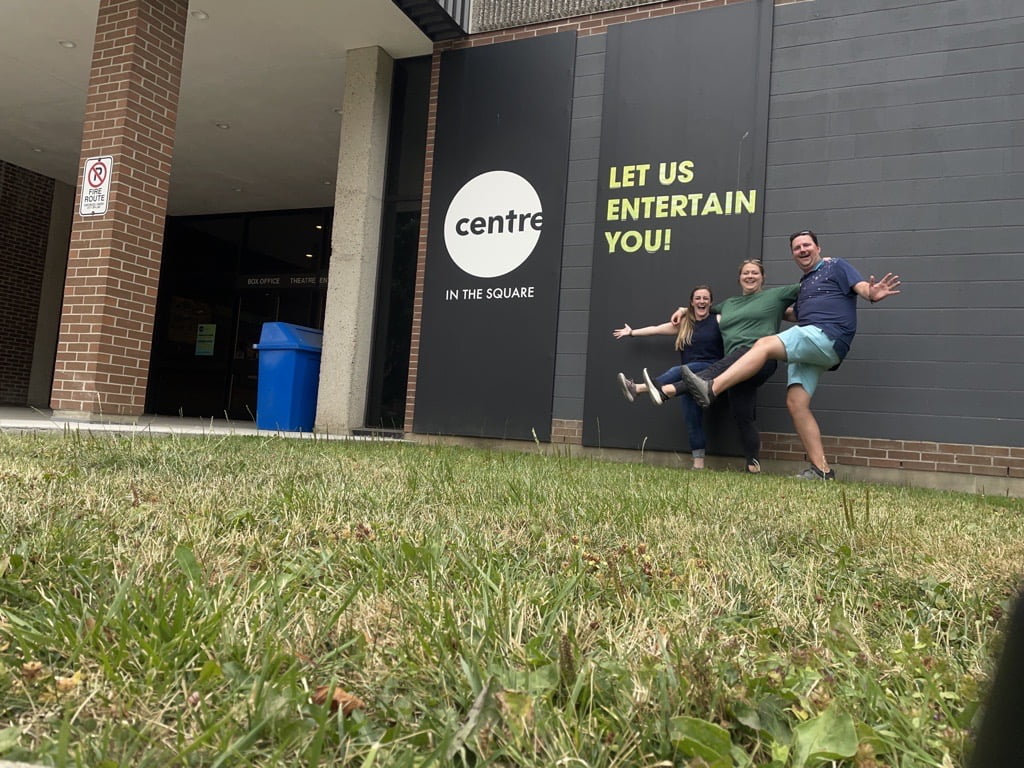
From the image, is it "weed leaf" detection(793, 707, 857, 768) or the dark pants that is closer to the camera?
"weed leaf" detection(793, 707, 857, 768)

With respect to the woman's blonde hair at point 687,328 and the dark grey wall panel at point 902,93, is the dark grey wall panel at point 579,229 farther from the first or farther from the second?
the dark grey wall panel at point 902,93

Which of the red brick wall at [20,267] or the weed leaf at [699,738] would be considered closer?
the weed leaf at [699,738]

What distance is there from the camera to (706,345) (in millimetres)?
Result: 6625

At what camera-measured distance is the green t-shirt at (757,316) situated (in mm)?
6305

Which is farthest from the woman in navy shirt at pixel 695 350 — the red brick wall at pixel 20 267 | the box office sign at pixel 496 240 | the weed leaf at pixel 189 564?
the red brick wall at pixel 20 267

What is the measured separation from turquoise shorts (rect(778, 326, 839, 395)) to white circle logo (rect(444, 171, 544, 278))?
9.25 ft

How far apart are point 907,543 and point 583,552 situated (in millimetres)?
1025

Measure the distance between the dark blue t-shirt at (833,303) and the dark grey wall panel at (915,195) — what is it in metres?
0.78

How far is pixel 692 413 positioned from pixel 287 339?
4386 millimetres

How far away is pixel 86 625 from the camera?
1063 millimetres

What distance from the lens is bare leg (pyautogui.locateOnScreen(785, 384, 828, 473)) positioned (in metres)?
5.89

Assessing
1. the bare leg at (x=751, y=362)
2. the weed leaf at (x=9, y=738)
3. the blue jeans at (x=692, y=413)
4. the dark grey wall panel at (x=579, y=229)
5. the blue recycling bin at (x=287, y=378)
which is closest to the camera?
the weed leaf at (x=9, y=738)

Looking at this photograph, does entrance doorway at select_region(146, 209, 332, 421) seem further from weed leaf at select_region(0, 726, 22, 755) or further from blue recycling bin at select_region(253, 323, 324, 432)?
weed leaf at select_region(0, 726, 22, 755)

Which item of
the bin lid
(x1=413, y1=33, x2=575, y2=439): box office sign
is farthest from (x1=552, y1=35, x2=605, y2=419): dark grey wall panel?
the bin lid
